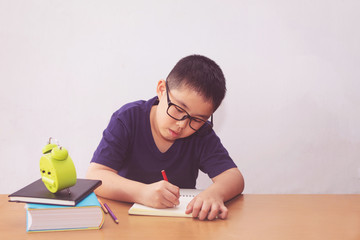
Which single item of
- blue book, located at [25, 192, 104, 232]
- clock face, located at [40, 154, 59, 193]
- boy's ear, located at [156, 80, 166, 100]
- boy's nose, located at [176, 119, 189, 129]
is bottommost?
blue book, located at [25, 192, 104, 232]

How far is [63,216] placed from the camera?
75 cm

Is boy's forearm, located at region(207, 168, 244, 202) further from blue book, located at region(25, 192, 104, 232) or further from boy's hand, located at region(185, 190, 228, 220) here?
blue book, located at region(25, 192, 104, 232)

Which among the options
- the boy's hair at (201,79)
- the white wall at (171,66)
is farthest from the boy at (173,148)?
the white wall at (171,66)

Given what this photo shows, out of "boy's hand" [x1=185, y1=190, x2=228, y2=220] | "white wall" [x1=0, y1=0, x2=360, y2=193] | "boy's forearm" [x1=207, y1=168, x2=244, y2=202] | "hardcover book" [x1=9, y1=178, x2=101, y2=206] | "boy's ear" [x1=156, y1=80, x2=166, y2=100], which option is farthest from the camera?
"white wall" [x1=0, y1=0, x2=360, y2=193]

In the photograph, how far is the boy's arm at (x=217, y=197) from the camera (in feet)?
2.85

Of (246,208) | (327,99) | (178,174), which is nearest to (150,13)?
(178,174)

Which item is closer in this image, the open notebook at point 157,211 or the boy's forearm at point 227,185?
the open notebook at point 157,211

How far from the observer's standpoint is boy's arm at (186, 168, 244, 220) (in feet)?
2.85

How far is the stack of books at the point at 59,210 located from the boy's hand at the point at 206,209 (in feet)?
0.76

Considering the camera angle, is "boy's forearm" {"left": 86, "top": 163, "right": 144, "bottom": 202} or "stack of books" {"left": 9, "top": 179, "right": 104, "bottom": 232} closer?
"stack of books" {"left": 9, "top": 179, "right": 104, "bottom": 232}

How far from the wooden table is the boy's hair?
0.34 metres

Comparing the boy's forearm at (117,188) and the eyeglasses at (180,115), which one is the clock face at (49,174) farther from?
the eyeglasses at (180,115)

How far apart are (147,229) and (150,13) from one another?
1.25 meters

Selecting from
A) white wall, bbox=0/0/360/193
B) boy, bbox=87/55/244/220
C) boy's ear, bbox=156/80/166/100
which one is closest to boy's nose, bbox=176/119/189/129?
boy, bbox=87/55/244/220
